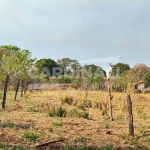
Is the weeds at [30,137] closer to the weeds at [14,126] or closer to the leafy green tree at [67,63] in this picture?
the weeds at [14,126]

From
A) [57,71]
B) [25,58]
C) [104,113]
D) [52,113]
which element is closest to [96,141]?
[52,113]

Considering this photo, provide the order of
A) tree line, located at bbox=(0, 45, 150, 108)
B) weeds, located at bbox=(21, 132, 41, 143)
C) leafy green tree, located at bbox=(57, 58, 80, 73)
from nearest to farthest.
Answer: weeds, located at bbox=(21, 132, 41, 143) < tree line, located at bbox=(0, 45, 150, 108) < leafy green tree, located at bbox=(57, 58, 80, 73)

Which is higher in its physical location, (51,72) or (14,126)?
(51,72)

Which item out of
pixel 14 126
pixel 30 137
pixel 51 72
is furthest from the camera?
pixel 51 72

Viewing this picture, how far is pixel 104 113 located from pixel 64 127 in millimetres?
3623

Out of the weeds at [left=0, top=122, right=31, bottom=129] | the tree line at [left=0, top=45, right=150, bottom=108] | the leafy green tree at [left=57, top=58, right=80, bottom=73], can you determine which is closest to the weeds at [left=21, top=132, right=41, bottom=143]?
the weeds at [left=0, top=122, right=31, bottom=129]

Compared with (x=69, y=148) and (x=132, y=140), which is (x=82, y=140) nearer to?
(x=69, y=148)

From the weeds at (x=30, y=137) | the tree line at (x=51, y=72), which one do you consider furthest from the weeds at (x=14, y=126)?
the tree line at (x=51, y=72)

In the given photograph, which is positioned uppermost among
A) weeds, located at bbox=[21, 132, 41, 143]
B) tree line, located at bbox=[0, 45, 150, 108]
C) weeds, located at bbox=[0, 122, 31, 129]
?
tree line, located at bbox=[0, 45, 150, 108]

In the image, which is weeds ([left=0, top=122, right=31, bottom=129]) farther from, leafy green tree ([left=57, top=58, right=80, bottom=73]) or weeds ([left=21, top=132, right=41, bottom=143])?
A: leafy green tree ([left=57, top=58, right=80, bottom=73])

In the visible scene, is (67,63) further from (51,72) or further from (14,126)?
(14,126)

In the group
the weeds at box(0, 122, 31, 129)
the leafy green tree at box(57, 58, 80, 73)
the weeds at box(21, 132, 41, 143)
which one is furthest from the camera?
the leafy green tree at box(57, 58, 80, 73)

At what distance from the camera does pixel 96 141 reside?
206 inches

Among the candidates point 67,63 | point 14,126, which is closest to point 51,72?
point 67,63
